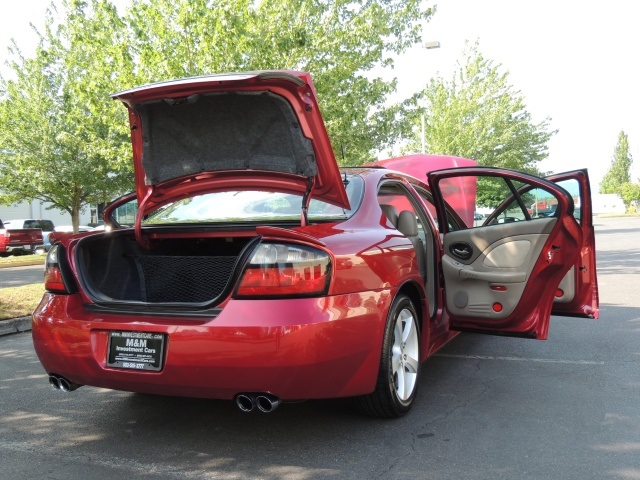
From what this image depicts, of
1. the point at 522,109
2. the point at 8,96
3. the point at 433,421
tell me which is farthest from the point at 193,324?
the point at 522,109

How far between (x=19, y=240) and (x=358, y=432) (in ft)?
79.6

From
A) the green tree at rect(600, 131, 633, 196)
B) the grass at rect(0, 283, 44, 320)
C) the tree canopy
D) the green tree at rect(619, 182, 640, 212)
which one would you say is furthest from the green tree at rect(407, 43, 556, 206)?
the green tree at rect(600, 131, 633, 196)

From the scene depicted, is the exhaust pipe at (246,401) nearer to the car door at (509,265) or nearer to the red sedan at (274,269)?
the red sedan at (274,269)

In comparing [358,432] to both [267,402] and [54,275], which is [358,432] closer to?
[267,402]

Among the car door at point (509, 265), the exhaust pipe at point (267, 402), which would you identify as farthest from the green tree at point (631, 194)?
the exhaust pipe at point (267, 402)

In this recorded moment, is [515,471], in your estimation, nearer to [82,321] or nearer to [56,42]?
[82,321]

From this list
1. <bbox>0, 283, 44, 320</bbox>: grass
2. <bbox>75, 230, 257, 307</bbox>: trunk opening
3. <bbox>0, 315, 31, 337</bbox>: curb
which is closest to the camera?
<bbox>75, 230, 257, 307</bbox>: trunk opening

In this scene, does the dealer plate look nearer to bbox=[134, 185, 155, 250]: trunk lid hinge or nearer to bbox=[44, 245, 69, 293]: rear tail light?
bbox=[44, 245, 69, 293]: rear tail light

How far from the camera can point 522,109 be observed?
31.9 meters

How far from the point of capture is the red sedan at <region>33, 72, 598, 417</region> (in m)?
2.93

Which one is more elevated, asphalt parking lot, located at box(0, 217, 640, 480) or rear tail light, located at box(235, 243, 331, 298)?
rear tail light, located at box(235, 243, 331, 298)

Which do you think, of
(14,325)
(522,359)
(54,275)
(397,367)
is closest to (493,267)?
(522,359)

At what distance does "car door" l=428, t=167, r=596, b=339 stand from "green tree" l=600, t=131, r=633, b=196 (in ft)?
370

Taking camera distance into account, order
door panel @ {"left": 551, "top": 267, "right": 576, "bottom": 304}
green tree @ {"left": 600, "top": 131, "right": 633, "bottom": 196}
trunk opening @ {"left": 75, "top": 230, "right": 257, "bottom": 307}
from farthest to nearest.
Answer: green tree @ {"left": 600, "top": 131, "right": 633, "bottom": 196}, door panel @ {"left": 551, "top": 267, "right": 576, "bottom": 304}, trunk opening @ {"left": 75, "top": 230, "right": 257, "bottom": 307}
